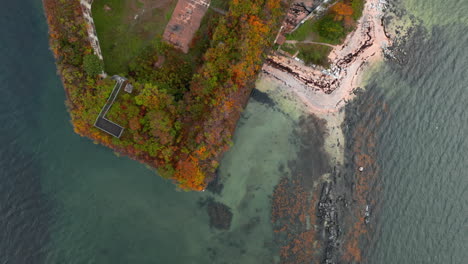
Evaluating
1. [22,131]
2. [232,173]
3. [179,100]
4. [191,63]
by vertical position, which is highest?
[191,63]

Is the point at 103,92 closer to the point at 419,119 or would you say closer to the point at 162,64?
the point at 162,64

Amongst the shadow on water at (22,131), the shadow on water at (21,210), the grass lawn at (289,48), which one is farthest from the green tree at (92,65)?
the grass lawn at (289,48)

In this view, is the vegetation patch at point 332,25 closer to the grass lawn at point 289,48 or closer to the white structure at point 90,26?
the grass lawn at point 289,48

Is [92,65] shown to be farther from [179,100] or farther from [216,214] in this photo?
[216,214]

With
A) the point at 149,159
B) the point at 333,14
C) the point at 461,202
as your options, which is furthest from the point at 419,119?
the point at 149,159

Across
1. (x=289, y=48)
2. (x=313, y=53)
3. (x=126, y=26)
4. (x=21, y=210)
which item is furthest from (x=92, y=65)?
(x=313, y=53)

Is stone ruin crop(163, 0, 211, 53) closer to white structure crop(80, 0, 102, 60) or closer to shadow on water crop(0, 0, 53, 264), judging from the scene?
white structure crop(80, 0, 102, 60)
